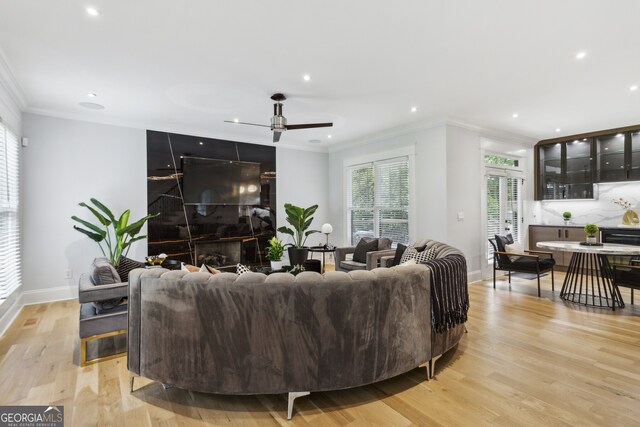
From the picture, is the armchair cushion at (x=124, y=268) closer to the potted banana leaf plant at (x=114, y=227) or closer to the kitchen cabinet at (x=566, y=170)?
the potted banana leaf plant at (x=114, y=227)

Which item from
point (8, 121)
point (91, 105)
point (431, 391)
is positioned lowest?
point (431, 391)

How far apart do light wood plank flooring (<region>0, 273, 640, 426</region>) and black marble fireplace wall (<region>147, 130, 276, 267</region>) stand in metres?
2.40

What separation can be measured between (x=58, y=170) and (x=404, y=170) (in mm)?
5529

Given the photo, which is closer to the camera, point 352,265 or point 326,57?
point 326,57

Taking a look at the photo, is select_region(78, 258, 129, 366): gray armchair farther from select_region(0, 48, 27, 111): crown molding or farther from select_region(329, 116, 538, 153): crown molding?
select_region(329, 116, 538, 153): crown molding

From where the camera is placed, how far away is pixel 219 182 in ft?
19.3

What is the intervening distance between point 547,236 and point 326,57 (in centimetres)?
604

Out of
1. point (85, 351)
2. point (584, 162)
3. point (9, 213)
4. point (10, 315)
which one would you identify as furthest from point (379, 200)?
point (10, 315)

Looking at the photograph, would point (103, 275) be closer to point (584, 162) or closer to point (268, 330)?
point (268, 330)

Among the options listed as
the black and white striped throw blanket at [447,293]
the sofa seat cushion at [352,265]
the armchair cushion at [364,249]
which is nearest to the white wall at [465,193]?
the armchair cushion at [364,249]

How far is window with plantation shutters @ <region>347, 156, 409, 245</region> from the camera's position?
5.86 metres

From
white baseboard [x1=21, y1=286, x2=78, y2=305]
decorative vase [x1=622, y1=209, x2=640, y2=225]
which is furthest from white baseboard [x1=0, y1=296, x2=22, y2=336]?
decorative vase [x1=622, y1=209, x2=640, y2=225]

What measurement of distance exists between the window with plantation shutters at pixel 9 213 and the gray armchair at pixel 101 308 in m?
1.45

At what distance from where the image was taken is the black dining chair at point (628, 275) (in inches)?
Result: 144
